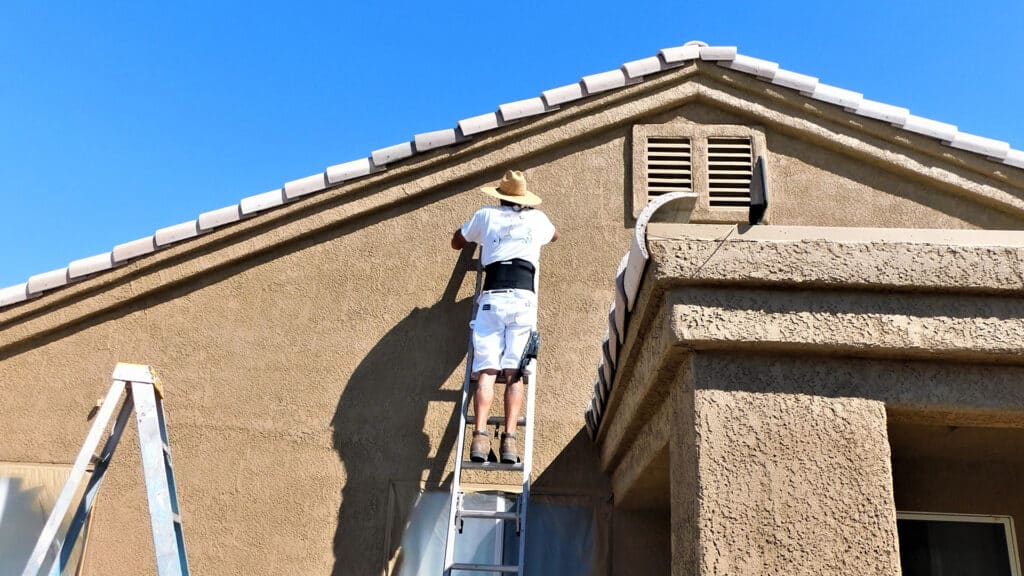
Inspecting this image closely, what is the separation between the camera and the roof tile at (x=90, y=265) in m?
5.62

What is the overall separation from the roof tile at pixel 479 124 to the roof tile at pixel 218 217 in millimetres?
1639

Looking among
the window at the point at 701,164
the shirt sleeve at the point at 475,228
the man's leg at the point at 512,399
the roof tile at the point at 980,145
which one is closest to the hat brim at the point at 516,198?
the shirt sleeve at the point at 475,228

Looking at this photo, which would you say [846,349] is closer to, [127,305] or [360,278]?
[360,278]

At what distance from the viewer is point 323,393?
5.45 metres

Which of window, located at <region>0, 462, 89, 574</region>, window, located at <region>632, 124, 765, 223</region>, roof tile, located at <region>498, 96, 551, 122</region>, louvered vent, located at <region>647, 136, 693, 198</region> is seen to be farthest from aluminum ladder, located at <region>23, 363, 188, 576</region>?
louvered vent, located at <region>647, 136, 693, 198</region>

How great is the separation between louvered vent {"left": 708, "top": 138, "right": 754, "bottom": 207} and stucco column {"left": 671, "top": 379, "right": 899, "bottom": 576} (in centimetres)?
354

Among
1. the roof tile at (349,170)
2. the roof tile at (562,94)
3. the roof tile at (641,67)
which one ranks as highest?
the roof tile at (641,67)

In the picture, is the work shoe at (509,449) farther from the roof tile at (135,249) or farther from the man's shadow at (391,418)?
the roof tile at (135,249)

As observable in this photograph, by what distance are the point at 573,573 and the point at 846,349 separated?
2836 mm

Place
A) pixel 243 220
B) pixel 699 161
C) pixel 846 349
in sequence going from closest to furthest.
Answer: pixel 846 349, pixel 243 220, pixel 699 161

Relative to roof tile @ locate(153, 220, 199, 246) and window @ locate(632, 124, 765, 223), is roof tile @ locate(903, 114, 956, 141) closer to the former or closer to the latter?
window @ locate(632, 124, 765, 223)

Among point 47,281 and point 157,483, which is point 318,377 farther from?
point 47,281

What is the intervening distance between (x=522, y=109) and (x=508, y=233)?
3.73 feet

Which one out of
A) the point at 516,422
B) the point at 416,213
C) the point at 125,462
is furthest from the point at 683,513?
Answer: the point at 125,462
